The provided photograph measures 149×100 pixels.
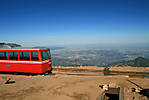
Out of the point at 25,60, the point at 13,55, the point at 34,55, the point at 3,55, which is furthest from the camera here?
the point at 3,55

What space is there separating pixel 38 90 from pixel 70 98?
3422 millimetres

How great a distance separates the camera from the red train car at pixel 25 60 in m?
14.9

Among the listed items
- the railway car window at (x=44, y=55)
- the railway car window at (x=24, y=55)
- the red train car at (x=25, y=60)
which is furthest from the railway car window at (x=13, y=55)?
the railway car window at (x=44, y=55)

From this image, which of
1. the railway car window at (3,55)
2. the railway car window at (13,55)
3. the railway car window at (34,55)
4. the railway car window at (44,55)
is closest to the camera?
the railway car window at (34,55)

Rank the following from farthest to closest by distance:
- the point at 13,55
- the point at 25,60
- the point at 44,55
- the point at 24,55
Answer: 1. the point at 13,55
2. the point at 44,55
3. the point at 25,60
4. the point at 24,55

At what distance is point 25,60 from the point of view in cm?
1551

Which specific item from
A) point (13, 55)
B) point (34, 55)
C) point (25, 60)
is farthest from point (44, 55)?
point (13, 55)

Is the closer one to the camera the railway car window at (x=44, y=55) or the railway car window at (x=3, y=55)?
the railway car window at (x=44, y=55)

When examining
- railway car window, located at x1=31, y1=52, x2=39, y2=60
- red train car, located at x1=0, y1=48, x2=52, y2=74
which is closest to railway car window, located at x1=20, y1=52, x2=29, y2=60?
red train car, located at x1=0, y1=48, x2=52, y2=74

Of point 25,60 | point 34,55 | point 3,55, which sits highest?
point 34,55

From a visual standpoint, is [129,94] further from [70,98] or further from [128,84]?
[70,98]

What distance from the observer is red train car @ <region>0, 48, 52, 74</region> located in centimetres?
1495

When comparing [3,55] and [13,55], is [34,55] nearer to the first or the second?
[13,55]

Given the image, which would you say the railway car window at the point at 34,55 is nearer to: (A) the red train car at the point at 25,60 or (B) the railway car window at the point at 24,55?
(A) the red train car at the point at 25,60
